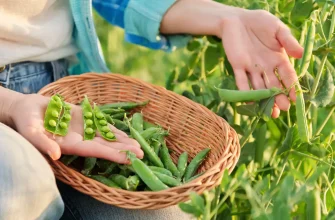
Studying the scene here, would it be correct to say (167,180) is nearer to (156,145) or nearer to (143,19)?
(156,145)

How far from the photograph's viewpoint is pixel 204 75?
193cm

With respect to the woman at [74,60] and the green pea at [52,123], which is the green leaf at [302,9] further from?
the green pea at [52,123]

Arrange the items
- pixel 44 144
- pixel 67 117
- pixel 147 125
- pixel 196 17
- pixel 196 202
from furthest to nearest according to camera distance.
Result: pixel 196 17
pixel 147 125
pixel 67 117
pixel 44 144
pixel 196 202

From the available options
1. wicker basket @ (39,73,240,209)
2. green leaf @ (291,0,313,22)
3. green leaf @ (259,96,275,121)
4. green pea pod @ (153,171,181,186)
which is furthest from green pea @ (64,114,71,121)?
green leaf @ (291,0,313,22)

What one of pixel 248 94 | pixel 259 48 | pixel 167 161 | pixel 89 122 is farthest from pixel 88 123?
pixel 259 48

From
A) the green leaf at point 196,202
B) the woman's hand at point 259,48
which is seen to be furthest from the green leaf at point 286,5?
the green leaf at point 196,202

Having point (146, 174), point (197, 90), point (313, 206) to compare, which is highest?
point (313, 206)

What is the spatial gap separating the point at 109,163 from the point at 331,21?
0.57 metres

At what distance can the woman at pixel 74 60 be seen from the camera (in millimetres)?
1183

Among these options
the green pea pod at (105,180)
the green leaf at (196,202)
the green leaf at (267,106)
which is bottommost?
the green pea pod at (105,180)

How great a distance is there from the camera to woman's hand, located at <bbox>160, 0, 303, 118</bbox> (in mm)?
1520

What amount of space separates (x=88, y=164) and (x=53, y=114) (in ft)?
0.44

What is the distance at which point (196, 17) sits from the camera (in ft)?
5.63

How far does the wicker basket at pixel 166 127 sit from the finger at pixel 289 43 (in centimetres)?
23
